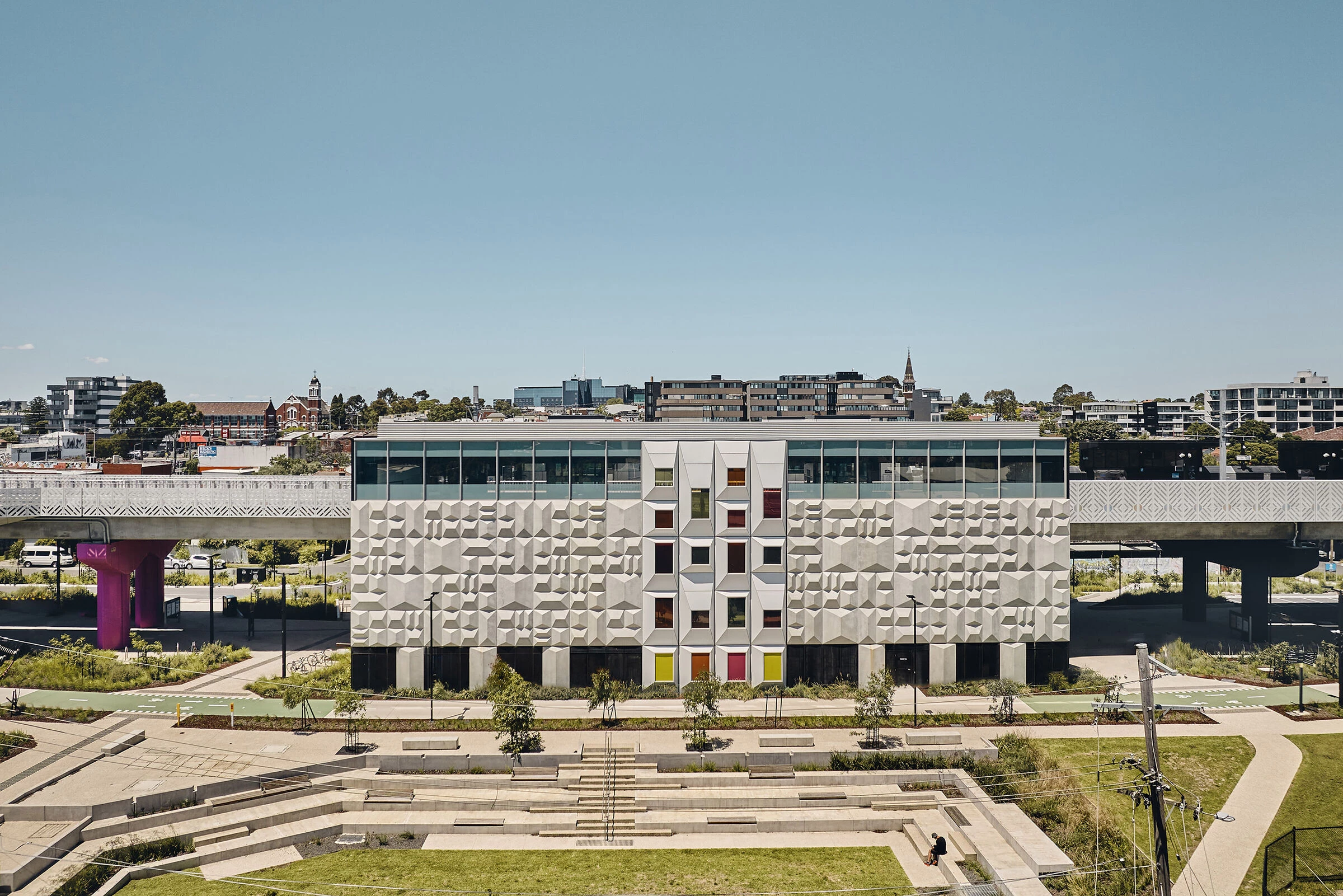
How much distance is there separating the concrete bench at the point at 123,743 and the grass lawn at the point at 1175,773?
131 ft

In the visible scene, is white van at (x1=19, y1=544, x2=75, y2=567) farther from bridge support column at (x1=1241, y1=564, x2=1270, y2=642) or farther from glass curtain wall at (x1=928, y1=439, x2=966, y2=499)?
bridge support column at (x1=1241, y1=564, x2=1270, y2=642)

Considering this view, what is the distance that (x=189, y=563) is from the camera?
295 feet

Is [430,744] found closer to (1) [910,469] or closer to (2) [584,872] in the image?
(2) [584,872]

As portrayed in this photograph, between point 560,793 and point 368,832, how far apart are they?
25.0 ft

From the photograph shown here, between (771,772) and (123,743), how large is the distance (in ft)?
96.2

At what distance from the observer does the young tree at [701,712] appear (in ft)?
132

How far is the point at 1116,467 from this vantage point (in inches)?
2491

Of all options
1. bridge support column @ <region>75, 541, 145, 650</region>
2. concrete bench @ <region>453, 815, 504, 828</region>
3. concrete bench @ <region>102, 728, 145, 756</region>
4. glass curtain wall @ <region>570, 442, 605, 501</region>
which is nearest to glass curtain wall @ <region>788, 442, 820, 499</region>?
glass curtain wall @ <region>570, 442, 605, 501</region>

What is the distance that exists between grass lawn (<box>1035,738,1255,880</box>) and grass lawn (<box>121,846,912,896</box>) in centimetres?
866

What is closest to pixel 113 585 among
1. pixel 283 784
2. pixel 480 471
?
pixel 480 471

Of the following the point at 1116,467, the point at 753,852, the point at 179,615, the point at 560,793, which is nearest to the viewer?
the point at 753,852

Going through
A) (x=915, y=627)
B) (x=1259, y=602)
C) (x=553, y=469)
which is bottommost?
(x=1259, y=602)

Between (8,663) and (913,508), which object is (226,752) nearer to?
(8,663)

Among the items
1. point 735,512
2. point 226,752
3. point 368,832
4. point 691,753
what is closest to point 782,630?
point 735,512
